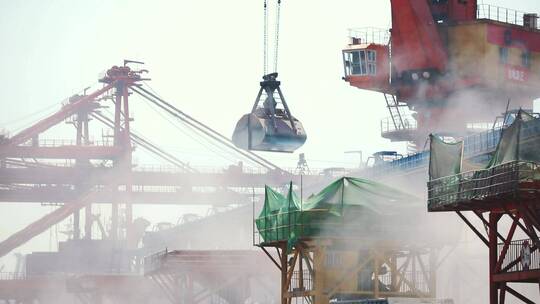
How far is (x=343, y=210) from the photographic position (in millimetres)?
56719

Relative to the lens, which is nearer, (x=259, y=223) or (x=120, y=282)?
(x=259, y=223)

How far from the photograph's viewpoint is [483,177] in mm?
42125

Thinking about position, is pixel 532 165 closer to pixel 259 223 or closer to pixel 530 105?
pixel 259 223

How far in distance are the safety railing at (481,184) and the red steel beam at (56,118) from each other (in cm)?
14814

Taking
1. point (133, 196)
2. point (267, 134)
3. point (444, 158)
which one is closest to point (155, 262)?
point (267, 134)

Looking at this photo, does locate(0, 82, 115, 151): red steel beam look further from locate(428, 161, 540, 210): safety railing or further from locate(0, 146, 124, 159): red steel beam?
locate(428, 161, 540, 210): safety railing

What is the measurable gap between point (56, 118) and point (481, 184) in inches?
6318

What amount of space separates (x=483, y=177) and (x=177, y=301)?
47925 millimetres

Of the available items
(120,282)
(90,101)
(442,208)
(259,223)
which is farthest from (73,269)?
(442,208)

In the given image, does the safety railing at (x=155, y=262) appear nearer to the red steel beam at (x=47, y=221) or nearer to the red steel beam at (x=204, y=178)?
the red steel beam at (x=47, y=221)

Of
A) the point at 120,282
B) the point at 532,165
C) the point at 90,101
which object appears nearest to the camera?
the point at 532,165

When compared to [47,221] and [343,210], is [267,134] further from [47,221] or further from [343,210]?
[47,221]

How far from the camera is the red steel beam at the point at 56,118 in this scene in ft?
614

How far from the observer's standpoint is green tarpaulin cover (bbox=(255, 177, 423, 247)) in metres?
56.7
